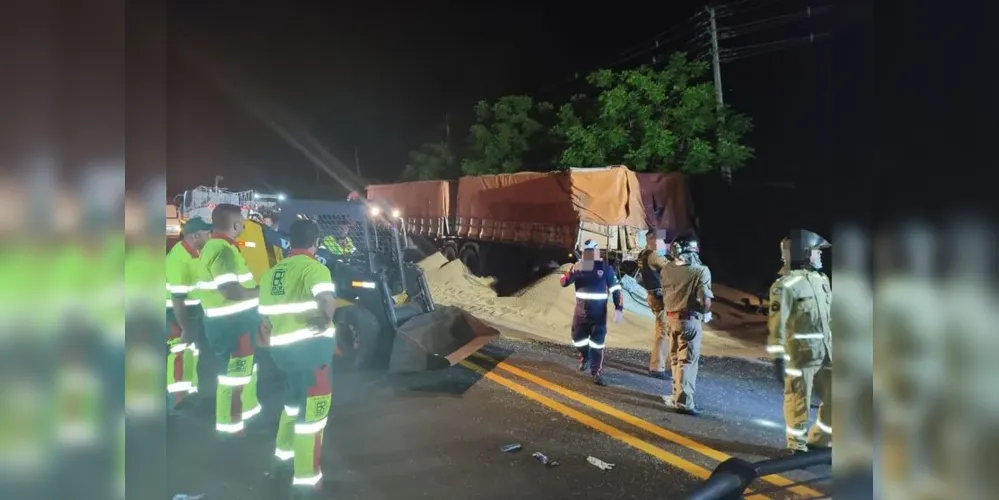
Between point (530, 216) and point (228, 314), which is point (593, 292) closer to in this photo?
point (228, 314)

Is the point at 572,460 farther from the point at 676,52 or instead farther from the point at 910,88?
the point at 676,52

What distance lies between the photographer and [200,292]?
487cm

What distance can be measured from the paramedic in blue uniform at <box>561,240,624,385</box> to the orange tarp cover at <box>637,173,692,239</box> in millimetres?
5399

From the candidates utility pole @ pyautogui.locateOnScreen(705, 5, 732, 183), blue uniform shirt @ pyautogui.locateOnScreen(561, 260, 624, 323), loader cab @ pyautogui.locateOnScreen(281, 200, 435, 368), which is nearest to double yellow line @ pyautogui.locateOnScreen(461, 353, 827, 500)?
blue uniform shirt @ pyautogui.locateOnScreen(561, 260, 624, 323)

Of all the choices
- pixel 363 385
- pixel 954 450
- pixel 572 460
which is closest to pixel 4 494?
pixel 954 450

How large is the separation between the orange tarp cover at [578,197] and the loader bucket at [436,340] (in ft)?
17.9

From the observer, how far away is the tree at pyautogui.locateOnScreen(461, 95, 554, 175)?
19.3 metres

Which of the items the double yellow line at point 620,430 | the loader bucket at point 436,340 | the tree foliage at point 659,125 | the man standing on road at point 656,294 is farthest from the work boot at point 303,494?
the tree foliage at point 659,125

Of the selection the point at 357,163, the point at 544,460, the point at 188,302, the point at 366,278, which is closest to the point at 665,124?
the point at 366,278

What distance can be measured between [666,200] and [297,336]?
382 inches

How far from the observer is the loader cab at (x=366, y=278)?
679 cm

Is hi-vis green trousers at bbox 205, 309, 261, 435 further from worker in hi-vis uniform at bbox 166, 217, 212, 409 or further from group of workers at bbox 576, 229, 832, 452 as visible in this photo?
group of workers at bbox 576, 229, 832, 452

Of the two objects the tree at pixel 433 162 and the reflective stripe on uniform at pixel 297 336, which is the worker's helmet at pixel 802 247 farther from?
the tree at pixel 433 162

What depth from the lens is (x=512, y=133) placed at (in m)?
19.6
